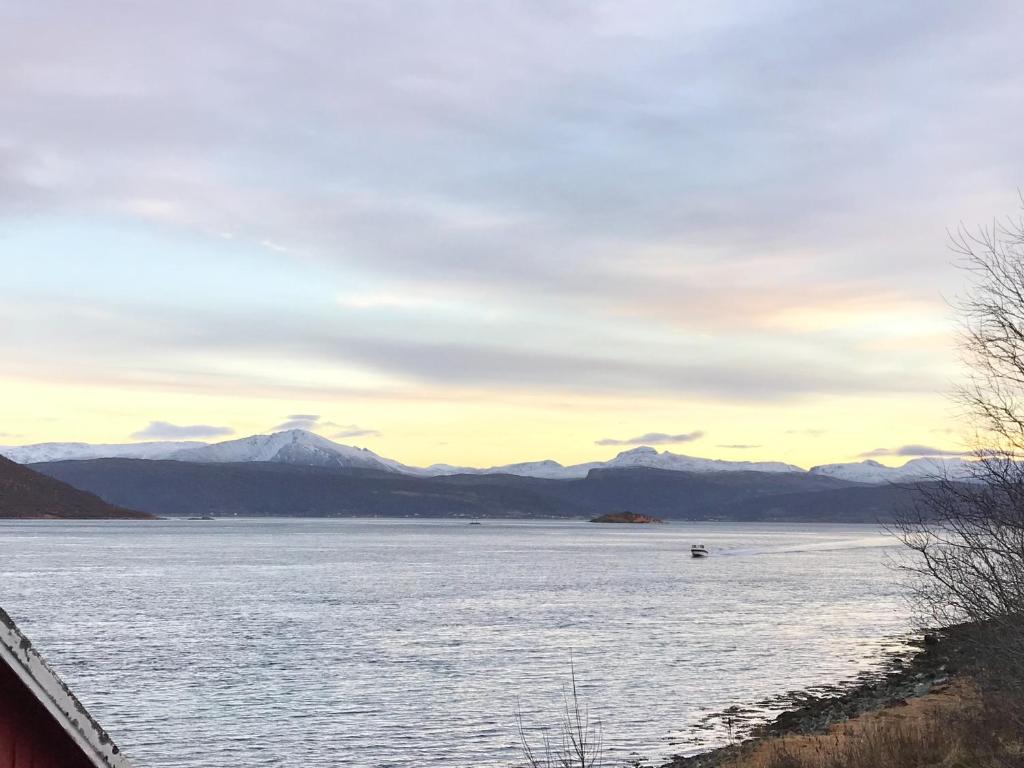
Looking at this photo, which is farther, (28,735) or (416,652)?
(416,652)

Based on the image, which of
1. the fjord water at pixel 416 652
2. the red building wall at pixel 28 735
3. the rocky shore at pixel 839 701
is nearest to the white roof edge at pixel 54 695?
the red building wall at pixel 28 735

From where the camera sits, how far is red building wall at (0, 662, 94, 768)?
14.4 feet

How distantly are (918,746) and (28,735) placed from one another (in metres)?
18.7

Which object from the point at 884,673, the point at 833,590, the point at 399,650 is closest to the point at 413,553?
the point at 833,590

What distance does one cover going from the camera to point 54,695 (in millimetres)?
4305

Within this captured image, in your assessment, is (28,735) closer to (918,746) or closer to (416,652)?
(918,746)

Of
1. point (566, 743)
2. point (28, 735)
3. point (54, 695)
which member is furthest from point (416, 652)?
point (54, 695)

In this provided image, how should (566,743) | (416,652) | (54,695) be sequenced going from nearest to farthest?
(54,695)
(566,743)
(416,652)

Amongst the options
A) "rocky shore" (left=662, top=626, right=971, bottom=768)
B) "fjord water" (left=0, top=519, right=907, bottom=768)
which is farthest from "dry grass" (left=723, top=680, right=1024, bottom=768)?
"fjord water" (left=0, top=519, right=907, bottom=768)

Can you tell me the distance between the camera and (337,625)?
61281mm

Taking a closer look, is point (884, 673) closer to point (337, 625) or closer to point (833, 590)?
point (337, 625)

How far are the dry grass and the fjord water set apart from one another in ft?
20.1

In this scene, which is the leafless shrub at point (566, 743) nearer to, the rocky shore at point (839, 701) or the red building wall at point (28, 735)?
the rocky shore at point (839, 701)

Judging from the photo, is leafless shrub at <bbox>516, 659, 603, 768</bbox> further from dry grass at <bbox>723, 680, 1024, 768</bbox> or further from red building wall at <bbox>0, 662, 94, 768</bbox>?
red building wall at <bbox>0, 662, 94, 768</bbox>
